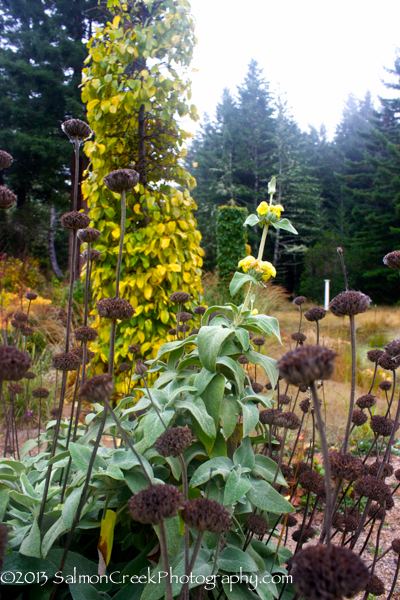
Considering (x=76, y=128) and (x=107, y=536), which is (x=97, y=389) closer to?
(x=107, y=536)

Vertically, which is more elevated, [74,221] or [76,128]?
[76,128]

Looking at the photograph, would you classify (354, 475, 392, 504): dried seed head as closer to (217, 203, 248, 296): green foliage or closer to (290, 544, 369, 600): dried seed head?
(290, 544, 369, 600): dried seed head

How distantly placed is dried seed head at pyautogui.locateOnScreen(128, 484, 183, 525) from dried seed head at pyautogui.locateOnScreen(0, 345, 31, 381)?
→ 0.25 meters

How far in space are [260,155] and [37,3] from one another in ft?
47.5

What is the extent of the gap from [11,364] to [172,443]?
→ 33 cm

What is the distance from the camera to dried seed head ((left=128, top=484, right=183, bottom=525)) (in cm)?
51

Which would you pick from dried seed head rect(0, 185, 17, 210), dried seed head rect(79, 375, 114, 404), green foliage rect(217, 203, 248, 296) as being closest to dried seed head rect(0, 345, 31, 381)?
dried seed head rect(79, 375, 114, 404)

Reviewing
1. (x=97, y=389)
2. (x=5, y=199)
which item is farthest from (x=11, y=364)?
(x=5, y=199)

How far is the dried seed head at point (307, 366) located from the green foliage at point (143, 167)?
8.05ft

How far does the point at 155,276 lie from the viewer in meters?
2.96

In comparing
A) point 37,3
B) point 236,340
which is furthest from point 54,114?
point 236,340

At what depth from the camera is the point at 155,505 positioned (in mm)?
518

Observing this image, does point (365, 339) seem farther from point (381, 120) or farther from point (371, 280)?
point (381, 120)

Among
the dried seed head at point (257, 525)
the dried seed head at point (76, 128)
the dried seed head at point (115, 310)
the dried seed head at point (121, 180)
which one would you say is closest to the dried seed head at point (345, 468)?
the dried seed head at point (257, 525)
